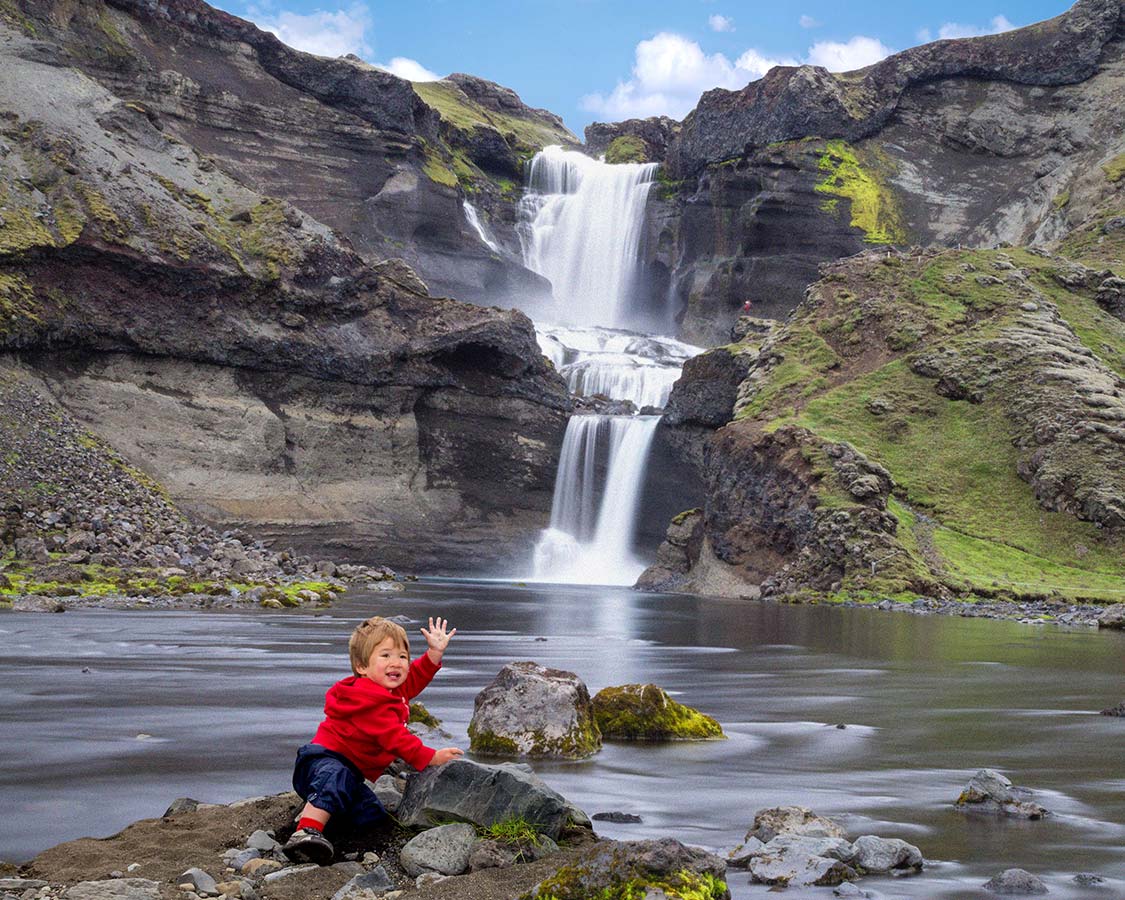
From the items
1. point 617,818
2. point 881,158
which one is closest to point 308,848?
point 617,818

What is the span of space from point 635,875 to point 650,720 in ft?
20.4

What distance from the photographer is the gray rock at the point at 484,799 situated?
6.84 m

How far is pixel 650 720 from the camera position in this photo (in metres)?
11.7

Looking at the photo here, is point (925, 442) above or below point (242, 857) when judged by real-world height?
above

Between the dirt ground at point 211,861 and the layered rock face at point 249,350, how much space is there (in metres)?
54.7

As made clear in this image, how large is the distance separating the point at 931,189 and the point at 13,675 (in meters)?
102

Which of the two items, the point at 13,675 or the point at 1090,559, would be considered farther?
the point at 1090,559

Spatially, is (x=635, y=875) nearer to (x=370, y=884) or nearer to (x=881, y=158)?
(x=370, y=884)

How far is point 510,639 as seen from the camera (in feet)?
78.5

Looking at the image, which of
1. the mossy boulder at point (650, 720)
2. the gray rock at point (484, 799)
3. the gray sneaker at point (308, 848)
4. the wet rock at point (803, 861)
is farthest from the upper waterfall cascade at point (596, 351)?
the gray sneaker at point (308, 848)

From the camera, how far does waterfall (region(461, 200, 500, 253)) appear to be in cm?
10912

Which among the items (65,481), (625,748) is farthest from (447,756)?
(65,481)

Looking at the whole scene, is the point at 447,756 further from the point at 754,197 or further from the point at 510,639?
the point at 754,197

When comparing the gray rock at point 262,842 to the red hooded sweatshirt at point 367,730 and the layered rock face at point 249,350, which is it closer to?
the red hooded sweatshirt at point 367,730
